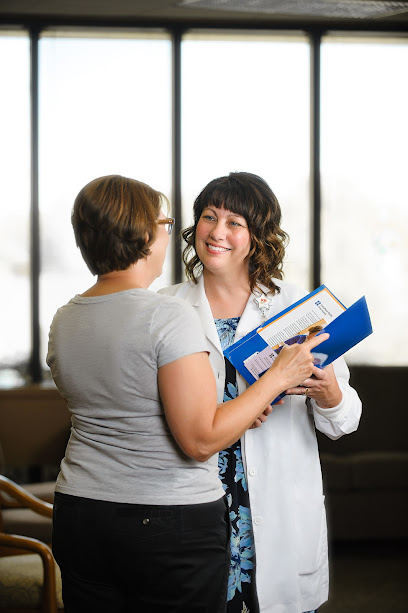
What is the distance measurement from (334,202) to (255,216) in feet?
11.7

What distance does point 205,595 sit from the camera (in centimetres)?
126

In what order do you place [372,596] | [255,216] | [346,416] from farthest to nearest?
[372,596] < [255,216] < [346,416]

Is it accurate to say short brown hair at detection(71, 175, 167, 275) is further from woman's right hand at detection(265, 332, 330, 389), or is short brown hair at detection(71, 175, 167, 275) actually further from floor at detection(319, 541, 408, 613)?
floor at detection(319, 541, 408, 613)

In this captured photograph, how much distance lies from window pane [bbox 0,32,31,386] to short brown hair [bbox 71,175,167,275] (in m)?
4.09

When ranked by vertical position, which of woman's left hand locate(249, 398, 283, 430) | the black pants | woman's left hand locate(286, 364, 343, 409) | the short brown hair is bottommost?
the black pants

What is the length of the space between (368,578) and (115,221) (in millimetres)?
3351

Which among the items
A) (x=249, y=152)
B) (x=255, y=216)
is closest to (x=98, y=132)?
(x=249, y=152)

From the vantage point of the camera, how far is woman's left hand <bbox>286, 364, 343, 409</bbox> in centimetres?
163

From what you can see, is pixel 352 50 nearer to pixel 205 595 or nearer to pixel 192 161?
pixel 192 161

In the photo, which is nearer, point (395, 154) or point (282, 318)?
point (282, 318)

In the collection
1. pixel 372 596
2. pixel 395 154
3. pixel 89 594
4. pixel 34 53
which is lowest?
pixel 372 596

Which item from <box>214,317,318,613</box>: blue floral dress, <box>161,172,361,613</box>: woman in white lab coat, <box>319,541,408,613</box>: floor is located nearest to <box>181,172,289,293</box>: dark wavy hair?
<box>161,172,361,613</box>: woman in white lab coat

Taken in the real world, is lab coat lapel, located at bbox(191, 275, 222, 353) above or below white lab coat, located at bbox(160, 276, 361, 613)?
above

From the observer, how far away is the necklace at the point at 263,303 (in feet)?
6.17
